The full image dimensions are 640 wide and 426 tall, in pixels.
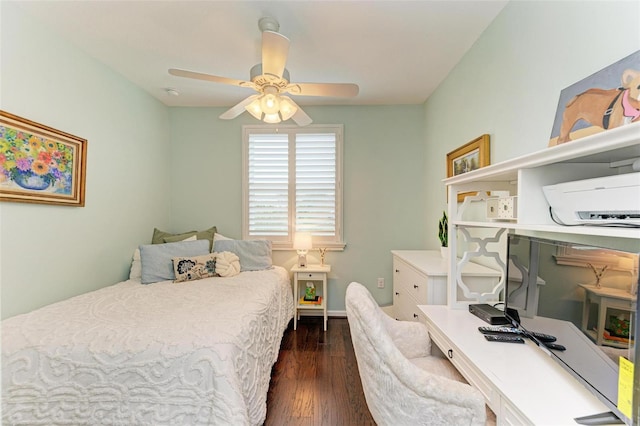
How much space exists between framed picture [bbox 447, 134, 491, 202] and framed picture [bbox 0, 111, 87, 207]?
10.3 ft

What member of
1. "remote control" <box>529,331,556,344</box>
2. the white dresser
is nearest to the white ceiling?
the white dresser

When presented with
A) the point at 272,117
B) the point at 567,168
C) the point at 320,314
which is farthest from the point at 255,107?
the point at 320,314

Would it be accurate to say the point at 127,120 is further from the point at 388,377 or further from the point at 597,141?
the point at 597,141

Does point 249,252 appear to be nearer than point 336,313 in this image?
Yes

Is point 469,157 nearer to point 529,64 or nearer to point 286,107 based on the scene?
point 529,64

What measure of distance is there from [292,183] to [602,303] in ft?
9.59

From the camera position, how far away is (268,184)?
3.44 m

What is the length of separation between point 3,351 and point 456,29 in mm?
3266

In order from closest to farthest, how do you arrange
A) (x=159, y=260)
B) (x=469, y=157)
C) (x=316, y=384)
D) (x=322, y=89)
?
(x=322, y=89) < (x=316, y=384) < (x=469, y=157) < (x=159, y=260)

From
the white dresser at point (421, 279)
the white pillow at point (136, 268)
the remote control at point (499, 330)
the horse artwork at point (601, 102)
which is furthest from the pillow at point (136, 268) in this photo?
the horse artwork at point (601, 102)

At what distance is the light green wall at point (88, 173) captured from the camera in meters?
1.78

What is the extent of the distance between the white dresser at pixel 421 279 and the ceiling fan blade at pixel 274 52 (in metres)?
1.73

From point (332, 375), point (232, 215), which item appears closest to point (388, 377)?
point (332, 375)

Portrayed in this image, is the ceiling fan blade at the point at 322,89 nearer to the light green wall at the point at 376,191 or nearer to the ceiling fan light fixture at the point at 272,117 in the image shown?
the ceiling fan light fixture at the point at 272,117
